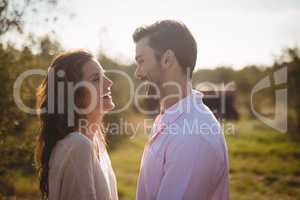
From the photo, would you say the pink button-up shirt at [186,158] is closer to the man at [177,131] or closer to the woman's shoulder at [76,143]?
the man at [177,131]

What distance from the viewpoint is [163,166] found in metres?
2.38

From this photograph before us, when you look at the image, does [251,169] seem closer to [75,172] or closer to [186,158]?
[75,172]

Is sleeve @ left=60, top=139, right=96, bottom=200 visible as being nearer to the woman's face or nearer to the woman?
the woman

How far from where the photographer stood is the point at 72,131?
2787mm

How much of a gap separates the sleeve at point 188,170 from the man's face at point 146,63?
0.55 metres

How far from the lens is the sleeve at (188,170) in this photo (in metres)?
2.23

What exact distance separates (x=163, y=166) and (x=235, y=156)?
12907 mm

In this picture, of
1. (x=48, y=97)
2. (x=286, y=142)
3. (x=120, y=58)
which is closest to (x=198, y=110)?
(x=48, y=97)

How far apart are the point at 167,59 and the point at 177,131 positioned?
1.67 ft
